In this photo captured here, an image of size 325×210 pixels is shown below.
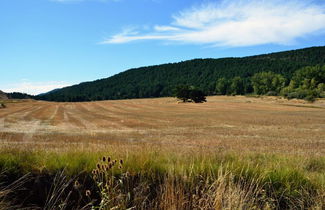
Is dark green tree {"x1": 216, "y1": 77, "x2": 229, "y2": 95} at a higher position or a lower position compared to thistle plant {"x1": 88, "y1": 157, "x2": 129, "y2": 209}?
lower

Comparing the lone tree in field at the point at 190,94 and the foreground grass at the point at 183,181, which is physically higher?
the foreground grass at the point at 183,181

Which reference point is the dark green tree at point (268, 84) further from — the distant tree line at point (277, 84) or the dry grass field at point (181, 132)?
the dry grass field at point (181, 132)

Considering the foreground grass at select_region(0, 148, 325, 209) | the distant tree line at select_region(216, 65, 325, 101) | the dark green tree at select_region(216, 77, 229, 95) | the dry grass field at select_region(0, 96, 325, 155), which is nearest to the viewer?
the foreground grass at select_region(0, 148, 325, 209)

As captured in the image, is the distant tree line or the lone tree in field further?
the distant tree line

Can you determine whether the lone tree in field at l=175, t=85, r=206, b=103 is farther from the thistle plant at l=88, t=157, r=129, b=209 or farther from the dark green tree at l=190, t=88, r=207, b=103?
the thistle plant at l=88, t=157, r=129, b=209

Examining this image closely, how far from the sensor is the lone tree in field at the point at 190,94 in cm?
10006

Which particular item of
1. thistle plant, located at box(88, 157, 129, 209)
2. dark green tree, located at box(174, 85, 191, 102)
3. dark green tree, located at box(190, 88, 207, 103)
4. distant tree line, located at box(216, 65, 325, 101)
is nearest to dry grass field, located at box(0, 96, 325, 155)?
thistle plant, located at box(88, 157, 129, 209)

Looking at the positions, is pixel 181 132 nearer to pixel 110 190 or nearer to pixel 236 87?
pixel 110 190

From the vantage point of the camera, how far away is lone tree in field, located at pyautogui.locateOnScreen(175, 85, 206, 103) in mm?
100062

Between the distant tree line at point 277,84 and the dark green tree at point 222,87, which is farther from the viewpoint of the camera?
the dark green tree at point 222,87

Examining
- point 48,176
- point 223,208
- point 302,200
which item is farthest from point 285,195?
point 48,176

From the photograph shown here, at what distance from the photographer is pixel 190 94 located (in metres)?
101

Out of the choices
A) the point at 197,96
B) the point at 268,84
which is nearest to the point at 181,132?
the point at 197,96

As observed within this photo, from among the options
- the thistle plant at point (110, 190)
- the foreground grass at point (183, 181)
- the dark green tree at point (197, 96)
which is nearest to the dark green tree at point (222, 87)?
the dark green tree at point (197, 96)
